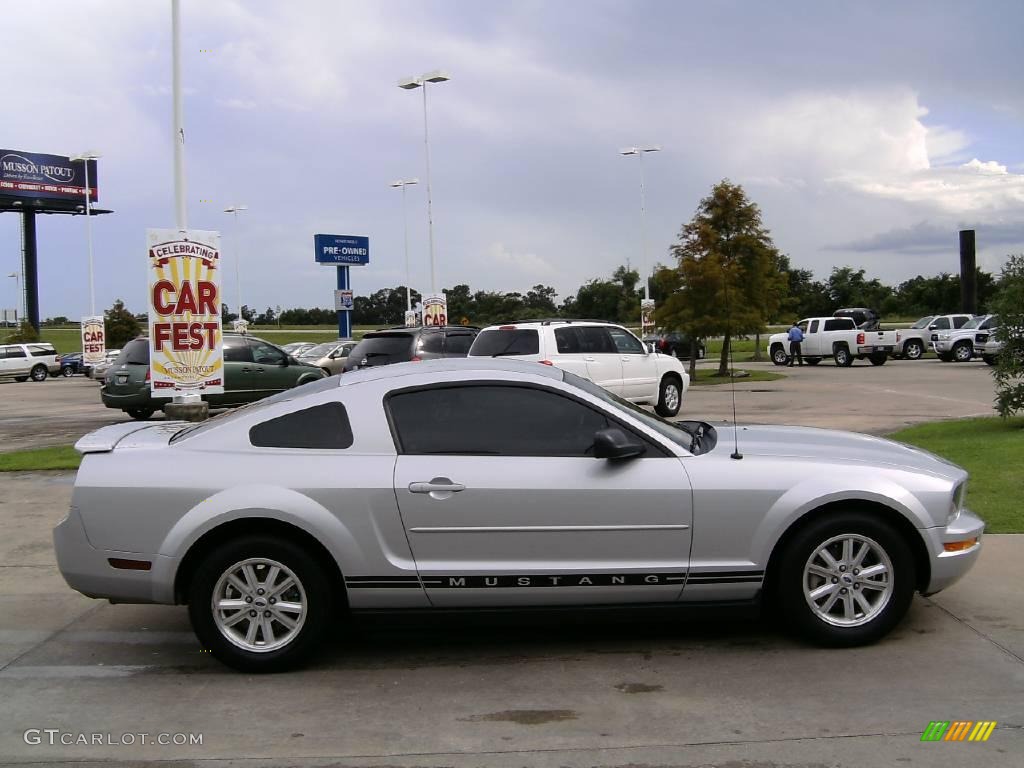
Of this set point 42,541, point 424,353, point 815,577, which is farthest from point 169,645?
point 424,353

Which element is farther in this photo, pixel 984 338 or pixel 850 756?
pixel 984 338

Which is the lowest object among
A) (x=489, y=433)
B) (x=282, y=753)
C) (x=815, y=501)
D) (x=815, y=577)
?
(x=282, y=753)

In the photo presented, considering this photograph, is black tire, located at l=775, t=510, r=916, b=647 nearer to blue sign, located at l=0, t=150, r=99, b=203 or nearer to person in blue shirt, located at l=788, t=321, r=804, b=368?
person in blue shirt, located at l=788, t=321, r=804, b=368

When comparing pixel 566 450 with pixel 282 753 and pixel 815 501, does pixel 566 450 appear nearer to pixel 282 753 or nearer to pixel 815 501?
pixel 815 501

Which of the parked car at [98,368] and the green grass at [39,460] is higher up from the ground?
the parked car at [98,368]

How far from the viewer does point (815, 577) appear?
4.68m

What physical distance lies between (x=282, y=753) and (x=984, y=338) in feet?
111

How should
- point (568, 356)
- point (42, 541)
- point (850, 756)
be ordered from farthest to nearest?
1. point (568, 356)
2. point (42, 541)
3. point (850, 756)

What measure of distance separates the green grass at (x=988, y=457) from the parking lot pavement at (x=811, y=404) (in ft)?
4.07

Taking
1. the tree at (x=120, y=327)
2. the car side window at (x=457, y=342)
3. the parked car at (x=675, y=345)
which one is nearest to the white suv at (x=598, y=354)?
the car side window at (x=457, y=342)

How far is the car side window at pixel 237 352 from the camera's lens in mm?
18547

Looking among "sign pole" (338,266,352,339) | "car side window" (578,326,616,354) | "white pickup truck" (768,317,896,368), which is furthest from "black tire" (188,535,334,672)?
"sign pole" (338,266,352,339)

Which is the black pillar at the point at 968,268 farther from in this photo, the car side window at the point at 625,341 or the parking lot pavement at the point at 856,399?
the car side window at the point at 625,341

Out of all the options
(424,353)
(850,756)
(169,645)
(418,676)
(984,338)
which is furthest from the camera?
(984,338)
